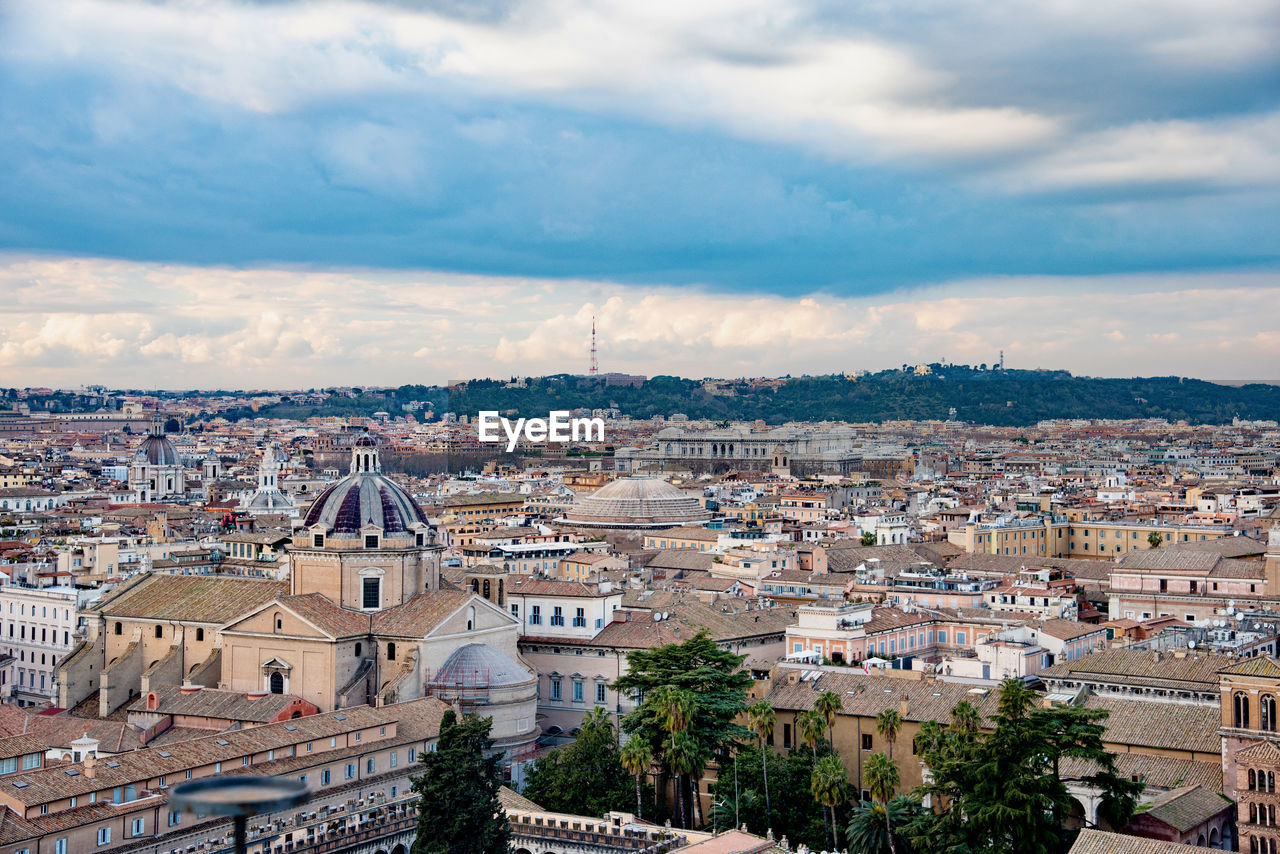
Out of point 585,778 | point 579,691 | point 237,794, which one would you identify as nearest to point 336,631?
point 579,691

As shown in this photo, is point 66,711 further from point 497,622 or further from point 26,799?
point 26,799

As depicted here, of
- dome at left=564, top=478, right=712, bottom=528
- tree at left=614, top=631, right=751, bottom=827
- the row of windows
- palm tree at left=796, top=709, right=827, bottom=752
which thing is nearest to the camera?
tree at left=614, top=631, right=751, bottom=827

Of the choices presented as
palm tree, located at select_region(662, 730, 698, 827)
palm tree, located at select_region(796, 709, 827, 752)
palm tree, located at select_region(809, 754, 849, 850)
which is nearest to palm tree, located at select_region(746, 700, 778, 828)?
palm tree, located at select_region(796, 709, 827, 752)

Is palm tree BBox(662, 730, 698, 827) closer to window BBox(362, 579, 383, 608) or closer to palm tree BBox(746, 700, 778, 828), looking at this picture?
palm tree BBox(746, 700, 778, 828)

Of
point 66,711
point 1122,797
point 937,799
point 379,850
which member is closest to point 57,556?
point 66,711

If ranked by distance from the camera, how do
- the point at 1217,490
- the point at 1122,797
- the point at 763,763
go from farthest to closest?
the point at 1217,490 → the point at 763,763 → the point at 1122,797

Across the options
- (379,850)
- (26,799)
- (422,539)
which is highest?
(422,539)
